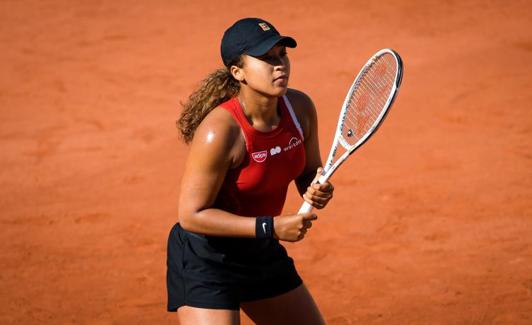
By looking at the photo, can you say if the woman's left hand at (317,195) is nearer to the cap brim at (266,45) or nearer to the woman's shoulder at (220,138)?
the woman's shoulder at (220,138)

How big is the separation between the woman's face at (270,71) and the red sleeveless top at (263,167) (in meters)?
0.16

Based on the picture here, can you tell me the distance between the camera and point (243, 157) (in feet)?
12.3

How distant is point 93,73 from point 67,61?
22.8 inches

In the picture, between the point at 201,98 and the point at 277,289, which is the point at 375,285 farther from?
the point at 201,98

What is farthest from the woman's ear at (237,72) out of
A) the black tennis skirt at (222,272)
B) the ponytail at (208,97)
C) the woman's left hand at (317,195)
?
the black tennis skirt at (222,272)

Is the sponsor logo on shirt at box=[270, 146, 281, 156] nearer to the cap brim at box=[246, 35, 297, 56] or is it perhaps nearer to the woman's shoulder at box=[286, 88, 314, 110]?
the woman's shoulder at box=[286, 88, 314, 110]

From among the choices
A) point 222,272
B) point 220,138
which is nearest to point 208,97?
point 220,138

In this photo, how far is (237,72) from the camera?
3818mm

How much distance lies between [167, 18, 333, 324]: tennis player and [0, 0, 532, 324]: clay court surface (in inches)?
74.7

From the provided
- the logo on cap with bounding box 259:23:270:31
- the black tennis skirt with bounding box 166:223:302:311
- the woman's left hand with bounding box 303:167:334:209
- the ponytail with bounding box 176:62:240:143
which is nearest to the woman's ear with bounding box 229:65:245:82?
the ponytail with bounding box 176:62:240:143

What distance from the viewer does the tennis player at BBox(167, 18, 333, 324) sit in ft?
12.1

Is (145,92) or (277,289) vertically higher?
(277,289)

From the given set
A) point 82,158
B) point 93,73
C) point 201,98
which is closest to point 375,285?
point 201,98

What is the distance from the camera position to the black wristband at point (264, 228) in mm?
3676
